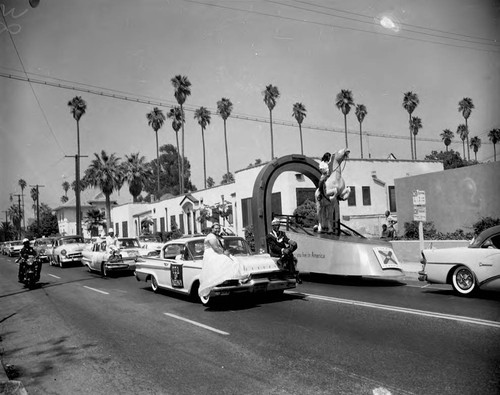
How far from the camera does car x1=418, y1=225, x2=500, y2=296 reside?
9602 millimetres

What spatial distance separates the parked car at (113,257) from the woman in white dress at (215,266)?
8495mm

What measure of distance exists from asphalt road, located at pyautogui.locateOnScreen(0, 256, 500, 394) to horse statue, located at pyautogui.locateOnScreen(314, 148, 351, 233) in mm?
4456

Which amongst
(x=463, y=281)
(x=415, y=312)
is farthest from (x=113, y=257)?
(x=463, y=281)

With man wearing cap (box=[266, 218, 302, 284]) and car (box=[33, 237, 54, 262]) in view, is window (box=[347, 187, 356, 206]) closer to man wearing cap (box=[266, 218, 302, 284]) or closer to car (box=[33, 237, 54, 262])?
car (box=[33, 237, 54, 262])

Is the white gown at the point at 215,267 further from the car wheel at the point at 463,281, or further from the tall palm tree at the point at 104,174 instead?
the tall palm tree at the point at 104,174

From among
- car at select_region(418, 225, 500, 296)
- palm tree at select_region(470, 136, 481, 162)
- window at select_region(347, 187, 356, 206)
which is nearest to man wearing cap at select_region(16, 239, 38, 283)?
car at select_region(418, 225, 500, 296)

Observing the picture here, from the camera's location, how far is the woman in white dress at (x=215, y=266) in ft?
31.2

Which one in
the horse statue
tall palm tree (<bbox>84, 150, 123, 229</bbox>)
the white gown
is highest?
tall palm tree (<bbox>84, 150, 123, 229</bbox>)

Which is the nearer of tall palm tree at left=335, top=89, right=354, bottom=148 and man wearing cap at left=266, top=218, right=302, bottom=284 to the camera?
man wearing cap at left=266, top=218, right=302, bottom=284

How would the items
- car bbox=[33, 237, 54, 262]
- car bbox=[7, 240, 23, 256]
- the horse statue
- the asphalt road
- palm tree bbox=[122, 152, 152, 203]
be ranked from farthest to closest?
Answer: 1. palm tree bbox=[122, 152, 152, 203]
2. car bbox=[7, 240, 23, 256]
3. car bbox=[33, 237, 54, 262]
4. the horse statue
5. the asphalt road

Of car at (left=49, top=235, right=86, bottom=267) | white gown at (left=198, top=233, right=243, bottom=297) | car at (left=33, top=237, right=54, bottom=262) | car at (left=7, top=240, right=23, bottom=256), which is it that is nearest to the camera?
white gown at (left=198, top=233, right=243, bottom=297)

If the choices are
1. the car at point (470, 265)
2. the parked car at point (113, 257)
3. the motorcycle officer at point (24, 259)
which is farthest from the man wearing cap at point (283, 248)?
the motorcycle officer at point (24, 259)

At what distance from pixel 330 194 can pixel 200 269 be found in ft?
22.4

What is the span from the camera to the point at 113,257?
18344mm
